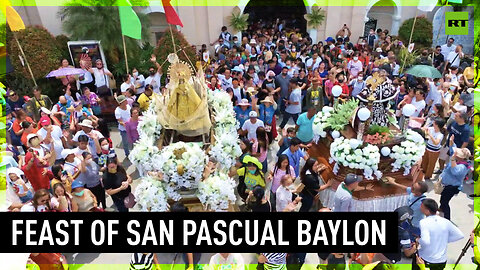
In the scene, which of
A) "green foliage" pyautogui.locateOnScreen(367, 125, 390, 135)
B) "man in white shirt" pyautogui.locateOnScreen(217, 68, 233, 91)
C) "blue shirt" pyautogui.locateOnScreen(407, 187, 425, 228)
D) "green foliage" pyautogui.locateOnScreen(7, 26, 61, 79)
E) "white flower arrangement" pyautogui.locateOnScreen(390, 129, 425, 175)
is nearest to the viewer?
"blue shirt" pyautogui.locateOnScreen(407, 187, 425, 228)

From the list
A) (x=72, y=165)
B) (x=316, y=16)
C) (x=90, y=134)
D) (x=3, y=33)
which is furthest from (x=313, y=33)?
(x=72, y=165)

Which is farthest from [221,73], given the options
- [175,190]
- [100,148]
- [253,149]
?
[175,190]

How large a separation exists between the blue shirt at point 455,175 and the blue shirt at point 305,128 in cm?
272

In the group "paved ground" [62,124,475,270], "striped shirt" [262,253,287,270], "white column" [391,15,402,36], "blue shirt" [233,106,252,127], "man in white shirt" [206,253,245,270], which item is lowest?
"paved ground" [62,124,475,270]

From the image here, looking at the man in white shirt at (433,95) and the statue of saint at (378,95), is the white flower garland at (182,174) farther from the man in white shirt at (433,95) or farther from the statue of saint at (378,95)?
the man in white shirt at (433,95)

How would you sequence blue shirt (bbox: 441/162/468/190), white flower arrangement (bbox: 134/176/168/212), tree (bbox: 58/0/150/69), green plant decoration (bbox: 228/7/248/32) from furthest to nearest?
green plant decoration (bbox: 228/7/248/32) < tree (bbox: 58/0/150/69) < blue shirt (bbox: 441/162/468/190) < white flower arrangement (bbox: 134/176/168/212)

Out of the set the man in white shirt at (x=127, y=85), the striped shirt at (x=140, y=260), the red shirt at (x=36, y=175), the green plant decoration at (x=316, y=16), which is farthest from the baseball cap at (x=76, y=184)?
the green plant decoration at (x=316, y=16)

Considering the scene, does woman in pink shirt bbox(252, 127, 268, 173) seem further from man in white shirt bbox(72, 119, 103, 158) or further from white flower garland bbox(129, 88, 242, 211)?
man in white shirt bbox(72, 119, 103, 158)

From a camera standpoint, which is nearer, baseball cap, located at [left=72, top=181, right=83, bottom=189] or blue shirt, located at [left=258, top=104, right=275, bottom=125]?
baseball cap, located at [left=72, top=181, right=83, bottom=189]

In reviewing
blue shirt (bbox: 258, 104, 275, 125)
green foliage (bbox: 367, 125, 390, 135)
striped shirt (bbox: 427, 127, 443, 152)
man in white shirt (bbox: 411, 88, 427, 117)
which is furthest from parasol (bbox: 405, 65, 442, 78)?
blue shirt (bbox: 258, 104, 275, 125)

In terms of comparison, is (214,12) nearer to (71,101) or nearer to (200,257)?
(71,101)

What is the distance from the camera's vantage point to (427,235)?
4.79 meters

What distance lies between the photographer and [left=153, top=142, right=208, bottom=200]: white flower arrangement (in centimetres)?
575

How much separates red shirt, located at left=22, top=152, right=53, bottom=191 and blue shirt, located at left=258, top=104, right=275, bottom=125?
451 centimetres
